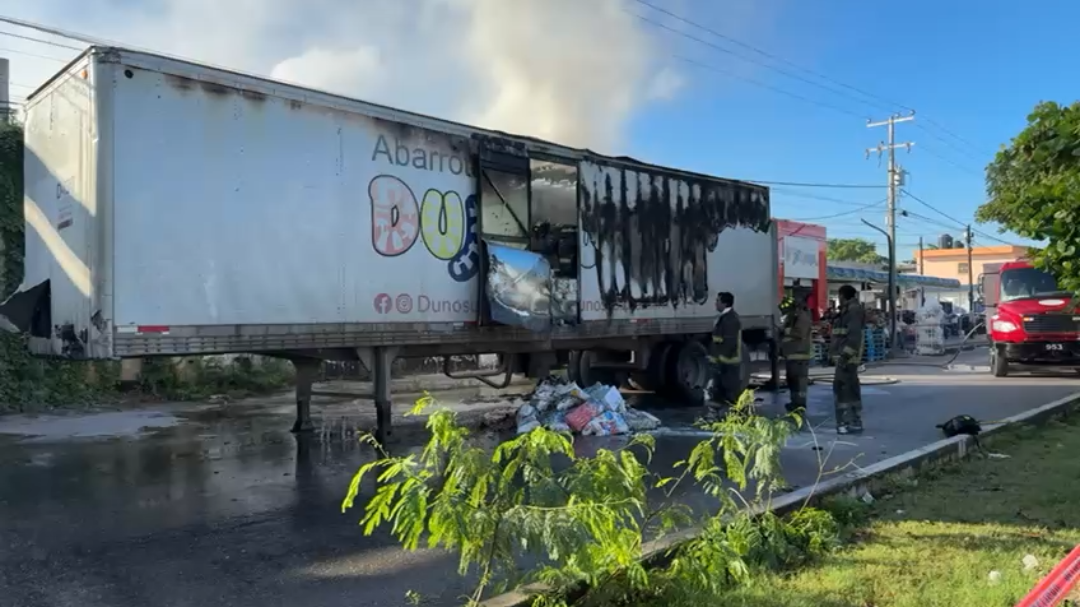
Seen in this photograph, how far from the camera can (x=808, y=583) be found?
13.4ft

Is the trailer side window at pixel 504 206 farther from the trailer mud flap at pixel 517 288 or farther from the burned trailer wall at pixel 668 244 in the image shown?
the burned trailer wall at pixel 668 244

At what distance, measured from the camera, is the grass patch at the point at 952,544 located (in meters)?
3.91

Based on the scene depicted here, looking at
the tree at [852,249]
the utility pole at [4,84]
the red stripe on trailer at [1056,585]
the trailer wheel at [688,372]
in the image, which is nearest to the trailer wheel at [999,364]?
the trailer wheel at [688,372]

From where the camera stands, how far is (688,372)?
1310 cm

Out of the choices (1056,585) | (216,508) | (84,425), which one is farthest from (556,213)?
(1056,585)

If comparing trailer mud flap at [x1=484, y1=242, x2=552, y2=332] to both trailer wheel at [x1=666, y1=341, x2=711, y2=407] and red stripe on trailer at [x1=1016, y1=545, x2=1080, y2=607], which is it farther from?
red stripe on trailer at [x1=1016, y1=545, x2=1080, y2=607]

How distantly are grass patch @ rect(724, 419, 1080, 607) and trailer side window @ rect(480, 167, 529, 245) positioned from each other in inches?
204

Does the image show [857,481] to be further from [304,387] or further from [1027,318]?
[1027,318]

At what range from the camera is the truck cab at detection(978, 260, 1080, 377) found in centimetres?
1631

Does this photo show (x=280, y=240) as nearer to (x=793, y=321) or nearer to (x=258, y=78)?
(x=258, y=78)

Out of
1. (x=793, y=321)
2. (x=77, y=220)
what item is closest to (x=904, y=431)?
(x=793, y=321)

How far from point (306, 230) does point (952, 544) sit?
5.90 meters

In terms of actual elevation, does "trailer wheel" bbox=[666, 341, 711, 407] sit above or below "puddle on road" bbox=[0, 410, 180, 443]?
above

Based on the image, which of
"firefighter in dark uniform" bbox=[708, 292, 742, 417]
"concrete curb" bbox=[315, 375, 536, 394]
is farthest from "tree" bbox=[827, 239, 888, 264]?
"firefighter in dark uniform" bbox=[708, 292, 742, 417]
